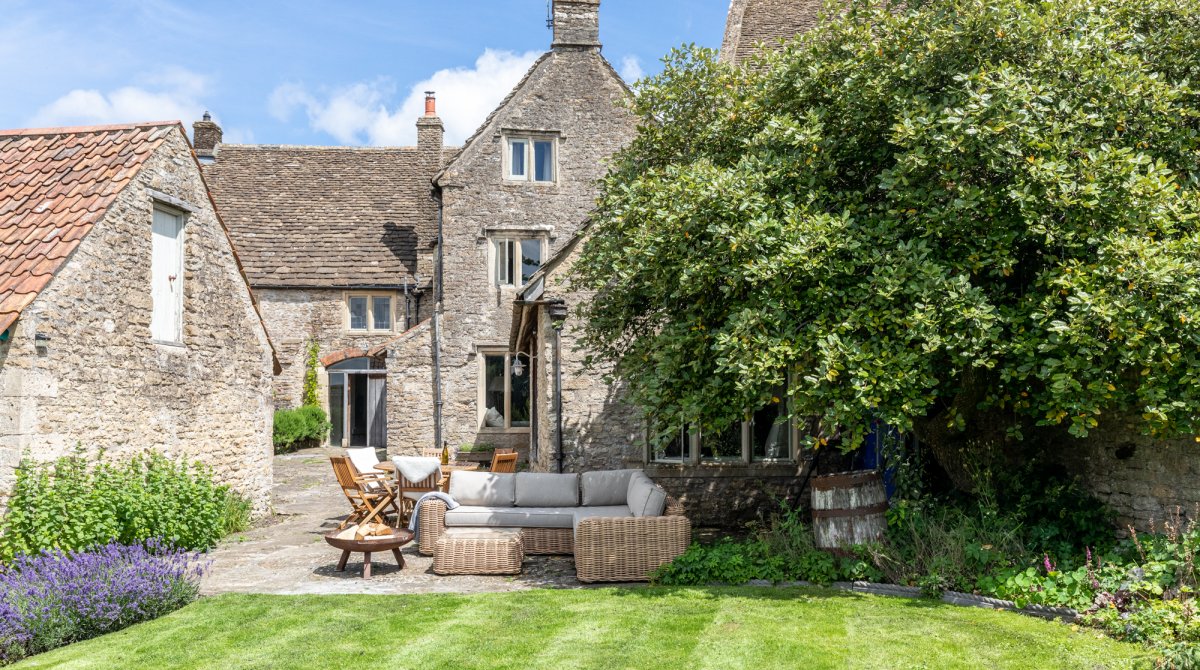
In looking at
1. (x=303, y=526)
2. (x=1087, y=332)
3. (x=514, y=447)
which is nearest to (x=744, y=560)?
(x=1087, y=332)

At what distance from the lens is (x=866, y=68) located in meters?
9.31

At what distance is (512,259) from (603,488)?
12.2 meters

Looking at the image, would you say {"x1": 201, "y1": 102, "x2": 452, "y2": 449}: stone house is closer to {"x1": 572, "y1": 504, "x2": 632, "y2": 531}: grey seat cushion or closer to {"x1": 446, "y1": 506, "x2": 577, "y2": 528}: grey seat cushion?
{"x1": 446, "y1": 506, "x2": 577, "y2": 528}: grey seat cushion

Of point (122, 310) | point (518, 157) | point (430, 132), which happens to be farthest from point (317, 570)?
point (430, 132)

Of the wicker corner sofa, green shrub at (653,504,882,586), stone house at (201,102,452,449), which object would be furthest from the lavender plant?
stone house at (201,102,452,449)

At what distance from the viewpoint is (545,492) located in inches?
473

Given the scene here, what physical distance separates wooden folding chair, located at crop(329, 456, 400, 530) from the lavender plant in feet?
11.7

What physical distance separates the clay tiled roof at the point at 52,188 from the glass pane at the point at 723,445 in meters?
8.43

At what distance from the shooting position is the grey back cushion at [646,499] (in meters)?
10.1

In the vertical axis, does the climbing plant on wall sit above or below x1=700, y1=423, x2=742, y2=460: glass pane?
above

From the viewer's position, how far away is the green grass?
6.78 m

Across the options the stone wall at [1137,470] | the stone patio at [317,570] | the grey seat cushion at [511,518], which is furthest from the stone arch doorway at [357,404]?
the stone wall at [1137,470]

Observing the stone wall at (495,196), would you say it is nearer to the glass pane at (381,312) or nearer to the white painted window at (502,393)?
the white painted window at (502,393)

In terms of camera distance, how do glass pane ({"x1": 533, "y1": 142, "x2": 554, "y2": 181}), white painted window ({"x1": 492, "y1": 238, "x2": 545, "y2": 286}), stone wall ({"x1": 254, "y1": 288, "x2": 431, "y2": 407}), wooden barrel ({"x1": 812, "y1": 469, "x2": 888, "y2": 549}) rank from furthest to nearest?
stone wall ({"x1": 254, "y1": 288, "x2": 431, "y2": 407}) < glass pane ({"x1": 533, "y1": 142, "x2": 554, "y2": 181}) < white painted window ({"x1": 492, "y1": 238, "x2": 545, "y2": 286}) < wooden barrel ({"x1": 812, "y1": 469, "x2": 888, "y2": 549})
